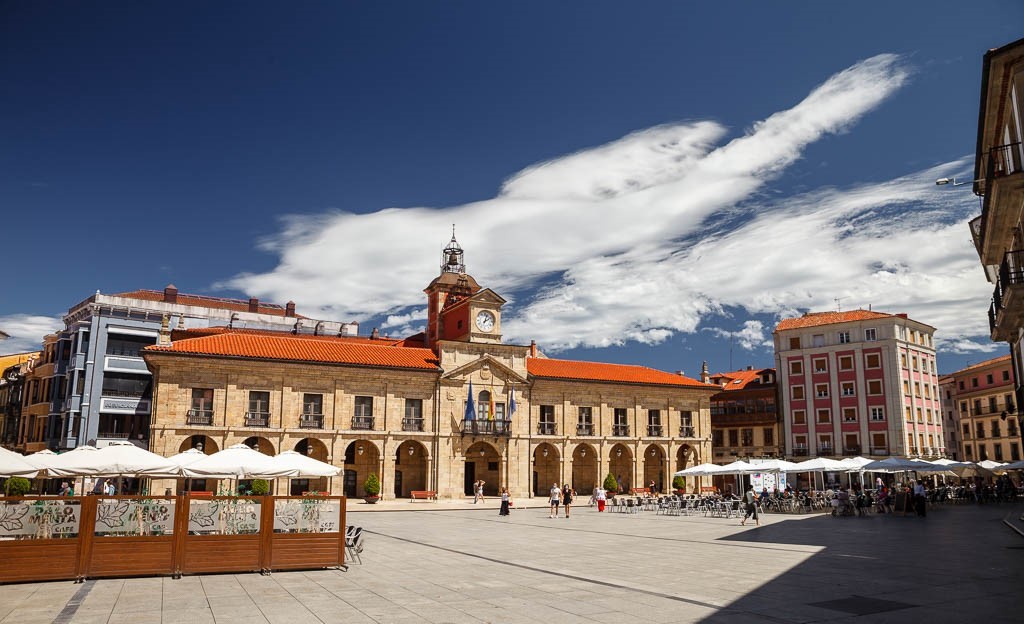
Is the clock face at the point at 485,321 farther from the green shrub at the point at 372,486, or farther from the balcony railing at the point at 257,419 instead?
the balcony railing at the point at 257,419

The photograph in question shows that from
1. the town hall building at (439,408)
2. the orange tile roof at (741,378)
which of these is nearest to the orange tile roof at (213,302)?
the town hall building at (439,408)

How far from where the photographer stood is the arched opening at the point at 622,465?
185 ft

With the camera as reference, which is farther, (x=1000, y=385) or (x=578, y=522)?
(x=1000, y=385)

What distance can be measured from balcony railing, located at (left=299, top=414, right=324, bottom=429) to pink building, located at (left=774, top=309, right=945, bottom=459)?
40.9m

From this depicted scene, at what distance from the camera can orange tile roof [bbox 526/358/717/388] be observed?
55062 mm

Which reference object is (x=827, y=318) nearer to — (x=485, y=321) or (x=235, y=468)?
(x=485, y=321)

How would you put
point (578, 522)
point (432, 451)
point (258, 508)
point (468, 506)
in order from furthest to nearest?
point (432, 451) < point (468, 506) < point (578, 522) < point (258, 508)

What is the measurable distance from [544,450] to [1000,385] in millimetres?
45387

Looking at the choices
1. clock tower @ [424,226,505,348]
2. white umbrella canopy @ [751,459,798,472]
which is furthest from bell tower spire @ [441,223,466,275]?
white umbrella canopy @ [751,459,798,472]

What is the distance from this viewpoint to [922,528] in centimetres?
2477

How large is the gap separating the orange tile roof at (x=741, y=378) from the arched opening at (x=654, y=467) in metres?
16.1

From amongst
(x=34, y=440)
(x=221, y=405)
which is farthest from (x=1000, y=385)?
(x=34, y=440)

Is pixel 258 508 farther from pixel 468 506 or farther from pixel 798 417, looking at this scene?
pixel 798 417

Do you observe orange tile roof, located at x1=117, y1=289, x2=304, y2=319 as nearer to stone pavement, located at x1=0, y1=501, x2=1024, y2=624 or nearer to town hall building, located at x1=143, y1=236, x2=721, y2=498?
town hall building, located at x1=143, y1=236, x2=721, y2=498
